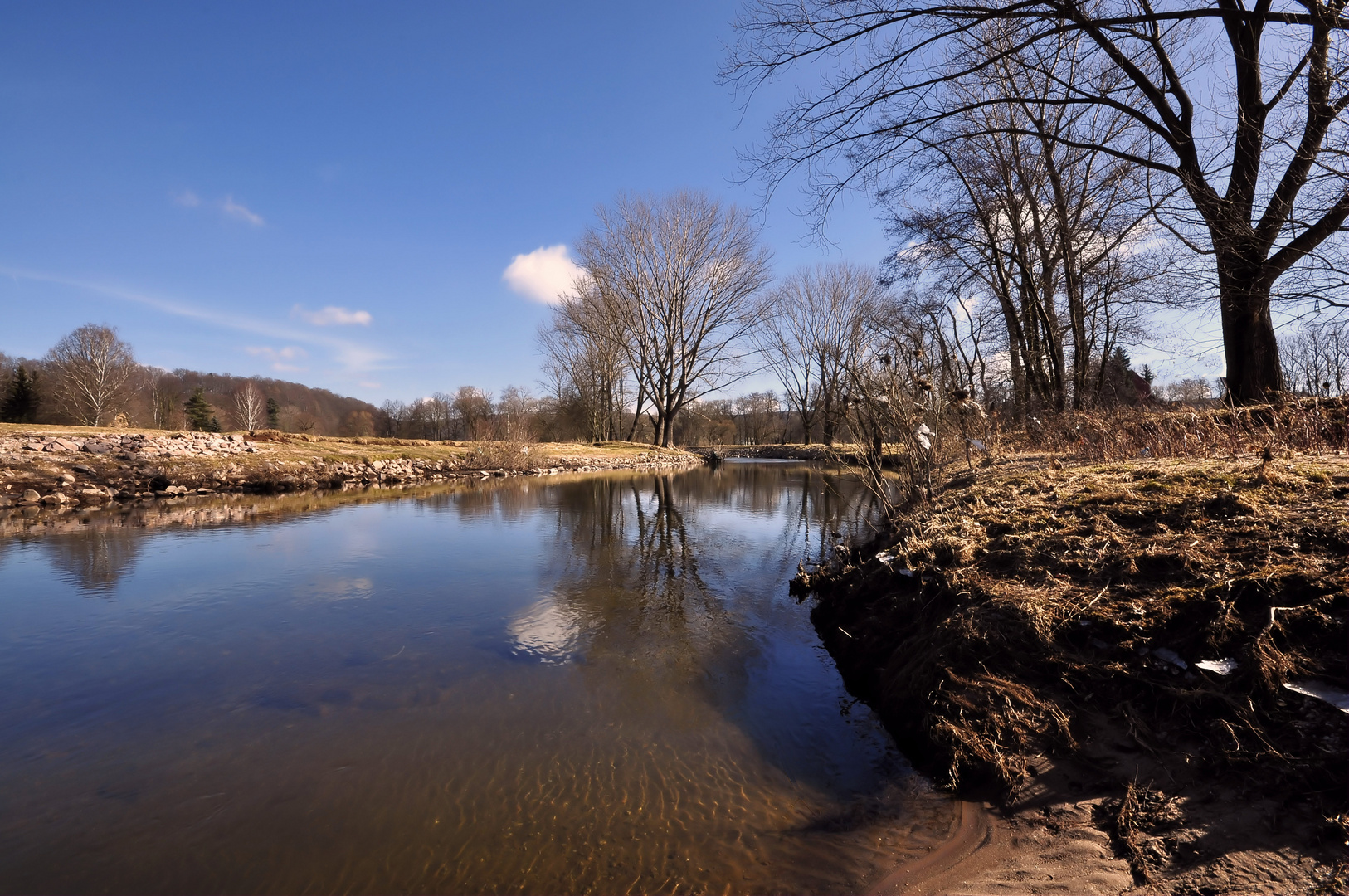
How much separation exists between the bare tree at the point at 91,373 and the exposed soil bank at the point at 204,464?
31.2m

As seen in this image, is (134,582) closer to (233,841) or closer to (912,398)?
(233,841)

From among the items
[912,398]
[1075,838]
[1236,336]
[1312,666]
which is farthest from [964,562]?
[1236,336]

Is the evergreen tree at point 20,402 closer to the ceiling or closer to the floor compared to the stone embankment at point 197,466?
closer to the ceiling

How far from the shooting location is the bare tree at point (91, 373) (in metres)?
41.1

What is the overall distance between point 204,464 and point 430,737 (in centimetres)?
1678

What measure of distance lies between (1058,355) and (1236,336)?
6071 millimetres

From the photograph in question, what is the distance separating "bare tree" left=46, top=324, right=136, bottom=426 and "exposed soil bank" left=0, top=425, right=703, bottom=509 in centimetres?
3122

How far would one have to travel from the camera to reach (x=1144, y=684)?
262 cm

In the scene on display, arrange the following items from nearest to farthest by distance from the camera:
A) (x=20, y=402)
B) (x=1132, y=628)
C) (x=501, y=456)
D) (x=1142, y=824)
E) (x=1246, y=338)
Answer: (x=1142, y=824) < (x=1132, y=628) < (x=1246, y=338) < (x=501, y=456) < (x=20, y=402)

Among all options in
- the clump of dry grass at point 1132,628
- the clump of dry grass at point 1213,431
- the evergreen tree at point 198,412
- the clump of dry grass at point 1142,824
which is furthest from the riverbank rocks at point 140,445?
the evergreen tree at point 198,412

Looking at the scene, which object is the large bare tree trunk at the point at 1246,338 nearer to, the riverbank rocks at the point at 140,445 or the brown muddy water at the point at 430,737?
the brown muddy water at the point at 430,737

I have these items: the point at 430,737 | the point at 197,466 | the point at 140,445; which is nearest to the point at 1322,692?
the point at 430,737

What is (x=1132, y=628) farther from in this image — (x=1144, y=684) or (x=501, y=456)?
(x=501, y=456)

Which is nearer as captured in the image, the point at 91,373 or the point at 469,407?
the point at 91,373
